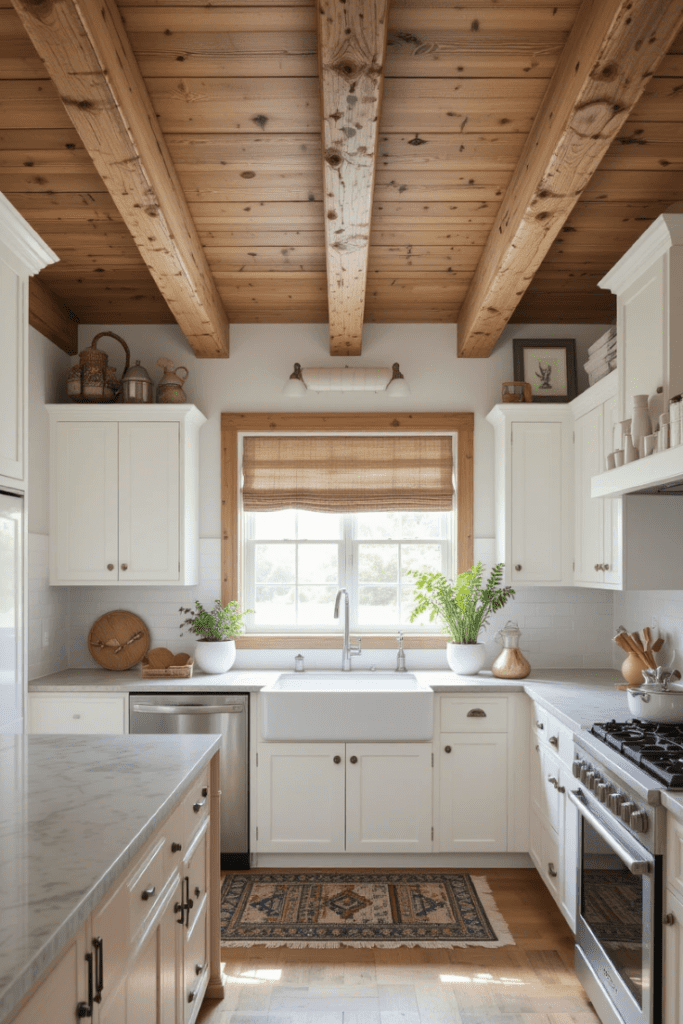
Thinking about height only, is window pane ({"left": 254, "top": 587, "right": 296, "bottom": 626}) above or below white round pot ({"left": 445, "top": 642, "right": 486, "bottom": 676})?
above

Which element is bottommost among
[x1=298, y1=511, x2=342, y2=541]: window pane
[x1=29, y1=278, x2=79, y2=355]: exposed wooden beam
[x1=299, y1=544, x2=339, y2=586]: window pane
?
[x1=299, y1=544, x2=339, y2=586]: window pane

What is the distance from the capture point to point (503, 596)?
4.37 m

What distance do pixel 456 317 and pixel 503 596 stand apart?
1.62m

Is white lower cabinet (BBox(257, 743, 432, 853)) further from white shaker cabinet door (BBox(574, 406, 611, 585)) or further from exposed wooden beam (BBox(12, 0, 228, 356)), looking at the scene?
exposed wooden beam (BBox(12, 0, 228, 356))

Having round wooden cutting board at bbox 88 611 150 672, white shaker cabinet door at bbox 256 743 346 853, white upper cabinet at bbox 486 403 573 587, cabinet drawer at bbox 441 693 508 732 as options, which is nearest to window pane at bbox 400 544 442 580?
white upper cabinet at bbox 486 403 573 587

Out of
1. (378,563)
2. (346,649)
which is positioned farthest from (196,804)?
(378,563)

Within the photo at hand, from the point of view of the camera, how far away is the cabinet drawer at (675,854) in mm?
2090

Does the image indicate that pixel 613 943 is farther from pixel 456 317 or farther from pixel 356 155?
pixel 456 317

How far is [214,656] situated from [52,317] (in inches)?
79.6

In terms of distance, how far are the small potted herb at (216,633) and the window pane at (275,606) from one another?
19 cm

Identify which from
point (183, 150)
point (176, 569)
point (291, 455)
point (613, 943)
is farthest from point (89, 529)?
point (613, 943)

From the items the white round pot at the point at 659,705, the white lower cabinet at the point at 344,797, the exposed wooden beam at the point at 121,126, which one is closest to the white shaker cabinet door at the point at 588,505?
the white round pot at the point at 659,705

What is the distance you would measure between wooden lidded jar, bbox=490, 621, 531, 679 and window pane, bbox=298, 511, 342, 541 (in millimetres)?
1134

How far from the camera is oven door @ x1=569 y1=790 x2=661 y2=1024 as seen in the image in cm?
219
